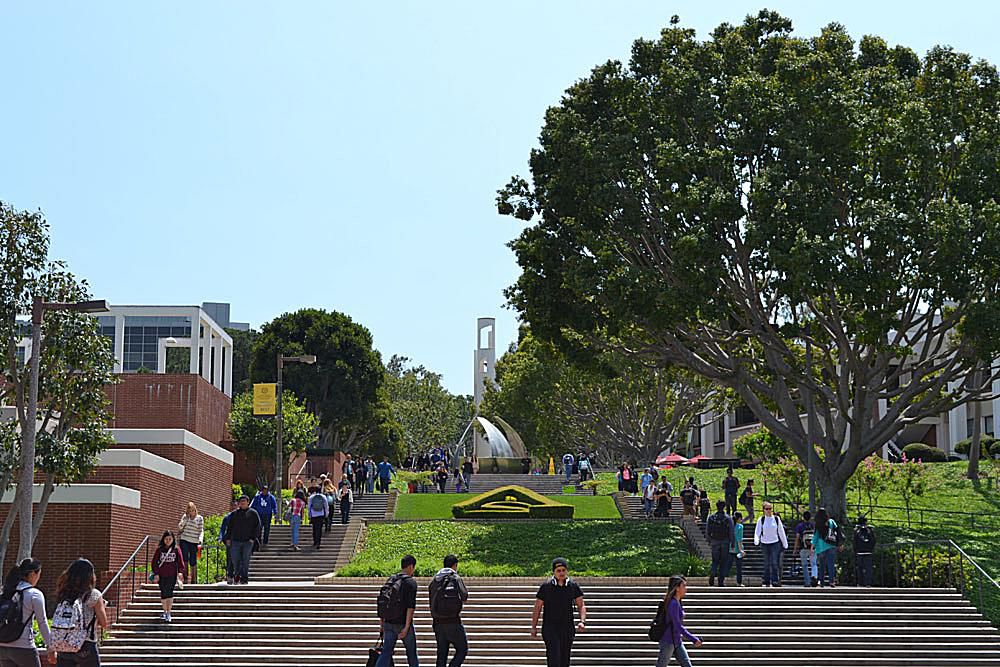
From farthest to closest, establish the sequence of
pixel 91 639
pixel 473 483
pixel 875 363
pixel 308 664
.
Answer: pixel 473 483
pixel 875 363
pixel 308 664
pixel 91 639

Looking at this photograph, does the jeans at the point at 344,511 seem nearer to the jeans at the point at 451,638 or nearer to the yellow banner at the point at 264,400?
the yellow banner at the point at 264,400

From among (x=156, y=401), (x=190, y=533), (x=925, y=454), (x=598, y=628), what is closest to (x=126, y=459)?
(x=190, y=533)

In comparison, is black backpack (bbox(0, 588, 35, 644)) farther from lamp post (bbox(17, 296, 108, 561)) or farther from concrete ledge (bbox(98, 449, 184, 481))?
concrete ledge (bbox(98, 449, 184, 481))

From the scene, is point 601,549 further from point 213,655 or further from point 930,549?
point 213,655

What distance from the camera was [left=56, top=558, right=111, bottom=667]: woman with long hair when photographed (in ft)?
37.0

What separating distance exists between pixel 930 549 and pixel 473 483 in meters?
29.2

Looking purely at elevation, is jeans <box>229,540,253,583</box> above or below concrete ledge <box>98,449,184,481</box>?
below

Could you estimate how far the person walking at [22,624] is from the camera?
10664mm

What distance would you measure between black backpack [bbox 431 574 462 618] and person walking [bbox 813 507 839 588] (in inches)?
443

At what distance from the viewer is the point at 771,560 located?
23281 millimetres

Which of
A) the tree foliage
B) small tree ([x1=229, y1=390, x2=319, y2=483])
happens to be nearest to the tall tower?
the tree foliage

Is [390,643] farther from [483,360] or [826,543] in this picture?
[483,360]

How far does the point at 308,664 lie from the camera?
60.5 ft

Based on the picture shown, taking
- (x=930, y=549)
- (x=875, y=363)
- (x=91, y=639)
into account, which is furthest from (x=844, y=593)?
(x=91, y=639)
